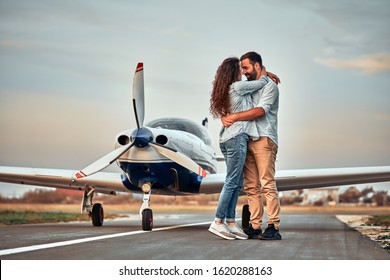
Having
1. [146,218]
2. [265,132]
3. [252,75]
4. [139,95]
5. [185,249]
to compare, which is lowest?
[185,249]

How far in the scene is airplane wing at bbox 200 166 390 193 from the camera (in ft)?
34.0

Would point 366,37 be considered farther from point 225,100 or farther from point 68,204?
point 68,204

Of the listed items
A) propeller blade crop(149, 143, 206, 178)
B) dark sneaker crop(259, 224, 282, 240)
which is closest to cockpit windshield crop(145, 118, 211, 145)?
propeller blade crop(149, 143, 206, 178)

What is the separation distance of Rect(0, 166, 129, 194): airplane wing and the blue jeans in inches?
181

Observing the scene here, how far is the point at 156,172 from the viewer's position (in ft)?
33.0

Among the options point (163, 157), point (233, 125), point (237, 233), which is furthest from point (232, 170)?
point (163, 157)

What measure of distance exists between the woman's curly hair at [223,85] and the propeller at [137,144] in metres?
2.53

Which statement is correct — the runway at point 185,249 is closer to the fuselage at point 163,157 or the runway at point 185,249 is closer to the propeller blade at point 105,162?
the propeller blade at point 105,162

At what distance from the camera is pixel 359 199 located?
14.1 meters

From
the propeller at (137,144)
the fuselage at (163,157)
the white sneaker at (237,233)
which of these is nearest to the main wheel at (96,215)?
the fuselage at (163,157)

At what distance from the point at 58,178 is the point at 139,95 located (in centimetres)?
281

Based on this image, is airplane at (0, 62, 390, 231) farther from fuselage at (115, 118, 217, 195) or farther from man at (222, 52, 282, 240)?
man at (222, 52, 282, 240)

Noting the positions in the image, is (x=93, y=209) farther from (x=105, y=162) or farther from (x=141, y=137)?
(x=141, y=137)
